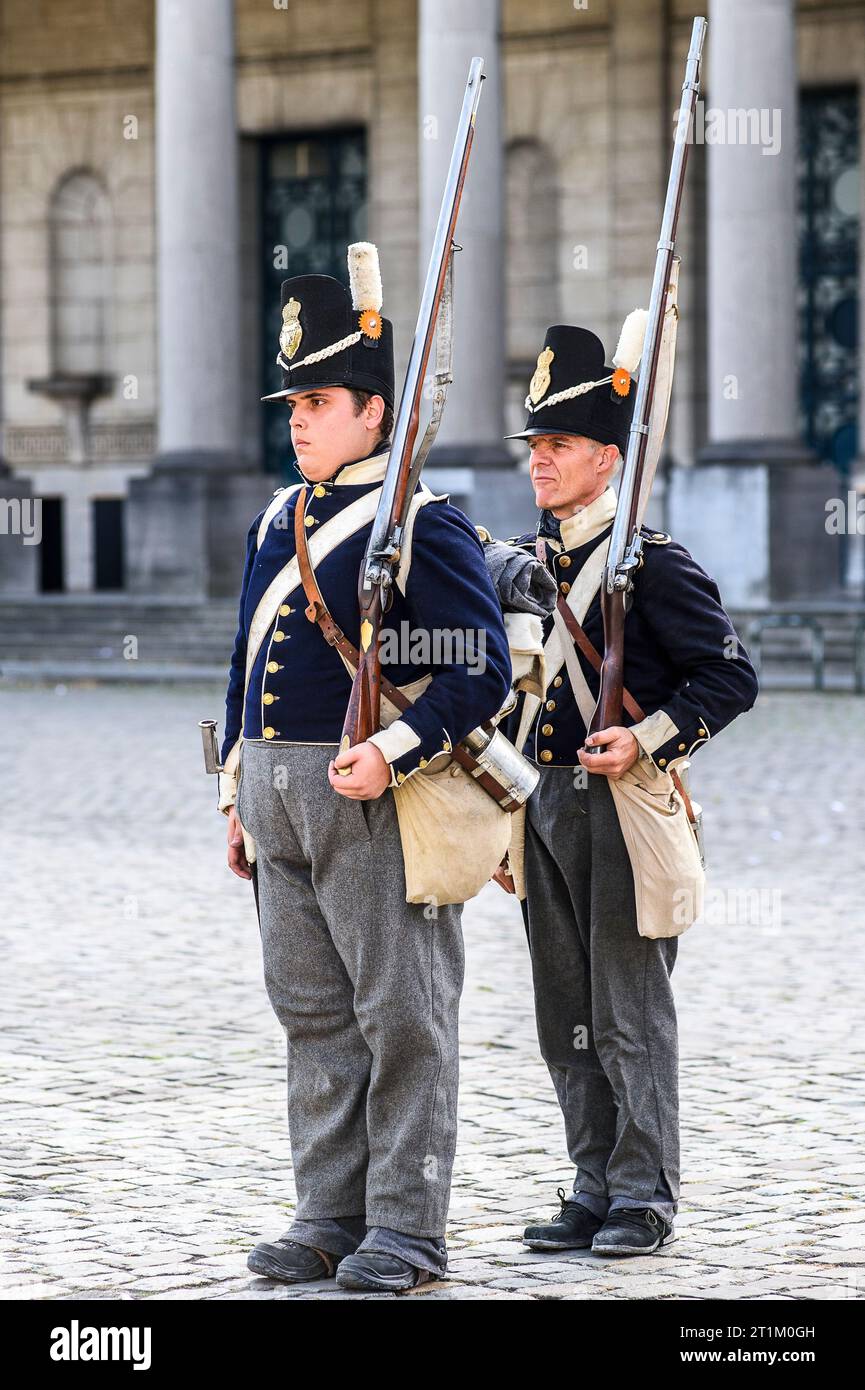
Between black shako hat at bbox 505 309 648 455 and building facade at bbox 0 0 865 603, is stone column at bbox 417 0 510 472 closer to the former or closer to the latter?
building facade at bbox 0 0 865 603

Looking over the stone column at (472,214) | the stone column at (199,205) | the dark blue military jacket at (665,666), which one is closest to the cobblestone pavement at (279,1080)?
the dark blue military jacket at (665,666)

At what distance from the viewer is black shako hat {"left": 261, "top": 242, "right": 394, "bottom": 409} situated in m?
5.10

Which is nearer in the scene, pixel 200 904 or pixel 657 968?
pixel 657 968

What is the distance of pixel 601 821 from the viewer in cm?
549

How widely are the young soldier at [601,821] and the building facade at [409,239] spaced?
18224 millimetres

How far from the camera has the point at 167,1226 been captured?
5.55 metres

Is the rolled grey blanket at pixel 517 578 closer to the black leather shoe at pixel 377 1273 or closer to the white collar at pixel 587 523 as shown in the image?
the white collar at pixel 587 523

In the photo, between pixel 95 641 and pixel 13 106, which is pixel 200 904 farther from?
pixel 13 106

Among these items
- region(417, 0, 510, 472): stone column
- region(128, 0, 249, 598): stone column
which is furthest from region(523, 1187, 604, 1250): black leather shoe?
region(128, 0, 249, 598): stone column

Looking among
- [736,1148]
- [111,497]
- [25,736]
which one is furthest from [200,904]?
[111,497]

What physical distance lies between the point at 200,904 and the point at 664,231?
18.3 ft

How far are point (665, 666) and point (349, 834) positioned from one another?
0.98m

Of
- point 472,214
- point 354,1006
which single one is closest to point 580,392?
point 354,1006

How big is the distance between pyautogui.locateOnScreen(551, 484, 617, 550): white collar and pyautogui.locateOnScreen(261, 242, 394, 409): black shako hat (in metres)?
0.64
